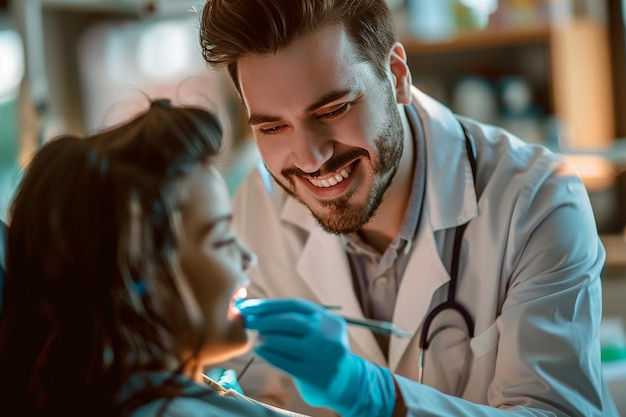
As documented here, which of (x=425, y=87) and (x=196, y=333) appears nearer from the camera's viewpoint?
(x=196, y=333)

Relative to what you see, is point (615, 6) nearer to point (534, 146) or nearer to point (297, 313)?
point (534, 146)

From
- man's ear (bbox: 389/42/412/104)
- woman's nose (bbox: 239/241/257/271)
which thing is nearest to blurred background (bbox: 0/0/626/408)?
man's ear (bbox: 389/42/412/104)

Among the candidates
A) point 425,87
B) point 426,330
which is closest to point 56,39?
point 425,87

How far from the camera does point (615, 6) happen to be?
119 inches

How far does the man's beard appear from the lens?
154cm

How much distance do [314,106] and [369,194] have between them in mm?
237

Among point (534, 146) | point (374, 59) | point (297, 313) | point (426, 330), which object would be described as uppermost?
point (374, 59)

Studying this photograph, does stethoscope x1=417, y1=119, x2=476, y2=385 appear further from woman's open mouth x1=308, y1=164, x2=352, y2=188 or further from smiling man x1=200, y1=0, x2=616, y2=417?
woman's open mouth x1=308, y1=164, x2=352, y2=188

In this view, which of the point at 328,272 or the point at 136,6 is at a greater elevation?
the point at 136,6

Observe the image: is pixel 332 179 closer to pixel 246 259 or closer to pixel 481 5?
pixel 246 259

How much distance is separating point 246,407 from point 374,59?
74 cm

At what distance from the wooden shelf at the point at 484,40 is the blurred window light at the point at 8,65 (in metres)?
1.57

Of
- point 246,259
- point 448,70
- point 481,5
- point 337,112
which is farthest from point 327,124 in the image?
point 448,70

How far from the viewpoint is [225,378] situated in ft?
4.52
